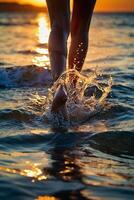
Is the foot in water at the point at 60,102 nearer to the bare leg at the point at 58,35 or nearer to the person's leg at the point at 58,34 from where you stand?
the bare leg at the point at 58,35

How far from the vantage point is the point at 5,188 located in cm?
259

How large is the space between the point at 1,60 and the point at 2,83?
9.74 feet

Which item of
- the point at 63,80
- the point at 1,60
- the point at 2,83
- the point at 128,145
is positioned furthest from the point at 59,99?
the point at 1,60

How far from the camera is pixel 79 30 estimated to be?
439cm

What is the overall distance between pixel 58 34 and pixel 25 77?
11.2 feet

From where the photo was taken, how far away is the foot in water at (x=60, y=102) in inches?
145

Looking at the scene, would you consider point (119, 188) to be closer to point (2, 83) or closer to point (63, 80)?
point (63, 80)

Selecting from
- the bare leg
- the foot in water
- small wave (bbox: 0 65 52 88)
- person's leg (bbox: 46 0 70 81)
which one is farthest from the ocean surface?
small wave (bbox: 0 65 52 88)

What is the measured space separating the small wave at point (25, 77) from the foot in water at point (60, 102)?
8.74 feet

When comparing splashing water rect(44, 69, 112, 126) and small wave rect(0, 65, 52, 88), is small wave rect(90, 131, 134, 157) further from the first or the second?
small wave rect(0, 65, 52, 88)

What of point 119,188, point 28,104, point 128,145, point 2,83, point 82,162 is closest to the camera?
point 119,188

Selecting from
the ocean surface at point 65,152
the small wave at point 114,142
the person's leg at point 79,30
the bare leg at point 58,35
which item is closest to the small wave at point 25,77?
the ocean surface at point 65,152

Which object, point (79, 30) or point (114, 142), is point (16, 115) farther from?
point (114, 142)

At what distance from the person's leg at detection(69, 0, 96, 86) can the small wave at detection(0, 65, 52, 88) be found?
218 centimetres
